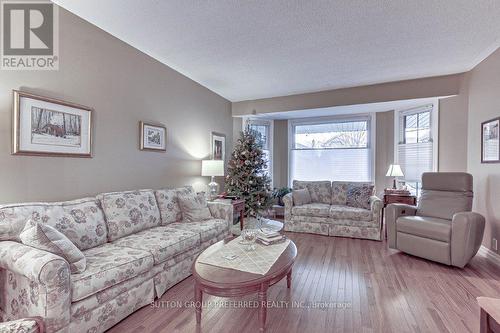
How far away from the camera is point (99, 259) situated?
6.21ft

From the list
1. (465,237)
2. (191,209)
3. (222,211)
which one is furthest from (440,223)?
(191,209)

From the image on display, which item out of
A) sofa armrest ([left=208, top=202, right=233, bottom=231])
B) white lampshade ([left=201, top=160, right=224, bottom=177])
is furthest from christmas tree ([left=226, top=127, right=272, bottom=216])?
sofa armrest ([left=208, top=202, right=233, bottom=231])

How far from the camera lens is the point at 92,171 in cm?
262

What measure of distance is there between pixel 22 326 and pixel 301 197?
4.01 metres

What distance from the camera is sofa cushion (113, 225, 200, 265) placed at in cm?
219

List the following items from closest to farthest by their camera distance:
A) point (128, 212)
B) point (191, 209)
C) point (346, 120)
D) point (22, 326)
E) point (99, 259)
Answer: point (22, 326), point (99, 259), point (128, 212), point (191, 209), point (346, 120)

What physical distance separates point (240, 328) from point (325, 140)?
15.3 ft

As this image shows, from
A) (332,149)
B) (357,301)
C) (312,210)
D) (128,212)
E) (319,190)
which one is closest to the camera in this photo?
(357,301)

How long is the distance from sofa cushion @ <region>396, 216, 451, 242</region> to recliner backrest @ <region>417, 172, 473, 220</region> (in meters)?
0.22

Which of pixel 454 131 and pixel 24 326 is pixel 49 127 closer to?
pixel 24 326

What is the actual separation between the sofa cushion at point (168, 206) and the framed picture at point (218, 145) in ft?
5.58

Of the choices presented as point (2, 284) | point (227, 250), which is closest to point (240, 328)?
point (227, 250)

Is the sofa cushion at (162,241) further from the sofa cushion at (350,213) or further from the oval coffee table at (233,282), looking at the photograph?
the sofa cushion at (350,213)

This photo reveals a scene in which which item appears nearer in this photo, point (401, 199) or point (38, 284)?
point (38, 284)
